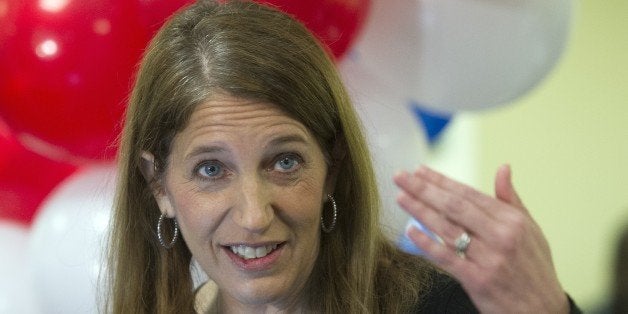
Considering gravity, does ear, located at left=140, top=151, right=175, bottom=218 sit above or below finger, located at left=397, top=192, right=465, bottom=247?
above

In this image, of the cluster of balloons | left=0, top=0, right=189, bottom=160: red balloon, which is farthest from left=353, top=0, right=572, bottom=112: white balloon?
left=0, top=0, right=189, bottom=160: red balloon

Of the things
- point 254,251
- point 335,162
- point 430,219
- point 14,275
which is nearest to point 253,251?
point 254,251

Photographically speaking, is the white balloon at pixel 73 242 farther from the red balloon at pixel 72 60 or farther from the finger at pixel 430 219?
the finger at pixel 430 219

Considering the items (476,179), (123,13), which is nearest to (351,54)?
(123,13)

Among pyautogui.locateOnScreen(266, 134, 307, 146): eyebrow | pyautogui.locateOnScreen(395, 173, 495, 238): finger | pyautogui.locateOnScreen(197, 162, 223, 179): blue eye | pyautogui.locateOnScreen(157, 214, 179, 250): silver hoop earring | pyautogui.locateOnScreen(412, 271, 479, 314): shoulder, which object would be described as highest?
pyautogui.locateOnScreen(266, 134, 307, 146): eyebrow

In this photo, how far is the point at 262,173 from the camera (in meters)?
1.40

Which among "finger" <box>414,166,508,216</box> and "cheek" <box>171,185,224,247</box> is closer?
"finger" <box>414,166,508,216</box>

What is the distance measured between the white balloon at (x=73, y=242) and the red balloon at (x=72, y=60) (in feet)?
0.58

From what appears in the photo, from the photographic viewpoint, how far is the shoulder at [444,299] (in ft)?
4.76

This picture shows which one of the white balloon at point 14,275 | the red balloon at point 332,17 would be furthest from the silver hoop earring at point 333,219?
the white balloon at point 14,275

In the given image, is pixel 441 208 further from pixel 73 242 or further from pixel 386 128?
pixel 73 242

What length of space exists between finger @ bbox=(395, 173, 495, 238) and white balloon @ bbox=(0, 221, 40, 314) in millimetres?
1212

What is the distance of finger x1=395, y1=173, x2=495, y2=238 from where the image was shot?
115 cm

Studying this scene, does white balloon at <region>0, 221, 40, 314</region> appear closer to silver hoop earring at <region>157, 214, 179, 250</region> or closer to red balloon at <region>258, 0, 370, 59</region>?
silver hoop earring at <region>157, 214, 179, 250</region>
